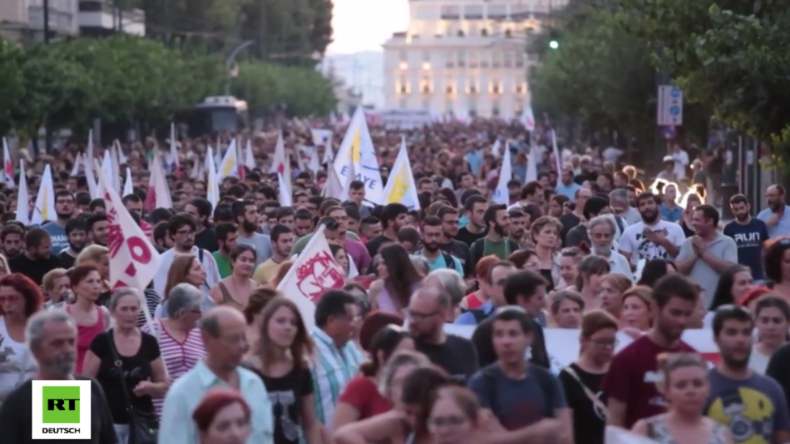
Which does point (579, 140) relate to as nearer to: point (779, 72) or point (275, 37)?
point (275, 37)

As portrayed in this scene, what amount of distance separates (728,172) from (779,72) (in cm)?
1801

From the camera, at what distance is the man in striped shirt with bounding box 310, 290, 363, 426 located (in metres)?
8.53

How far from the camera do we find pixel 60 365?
7180 mm

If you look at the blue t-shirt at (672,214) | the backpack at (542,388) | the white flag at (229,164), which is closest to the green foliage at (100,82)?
the white flag at (229,164)

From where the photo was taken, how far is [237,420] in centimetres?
646

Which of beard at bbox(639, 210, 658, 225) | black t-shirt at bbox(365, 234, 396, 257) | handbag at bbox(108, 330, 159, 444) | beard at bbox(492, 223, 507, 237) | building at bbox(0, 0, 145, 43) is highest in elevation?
building at bbox(0, 0, 145, 43)

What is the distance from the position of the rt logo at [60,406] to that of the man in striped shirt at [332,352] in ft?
5.17

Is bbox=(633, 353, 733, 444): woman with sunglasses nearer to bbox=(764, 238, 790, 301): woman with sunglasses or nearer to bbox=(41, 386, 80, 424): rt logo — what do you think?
bbox=(41, 386, 80, 424): rt logo

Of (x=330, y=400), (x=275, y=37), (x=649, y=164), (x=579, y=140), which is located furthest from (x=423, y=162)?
(x=275, y=37)

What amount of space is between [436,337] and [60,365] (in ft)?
5.74

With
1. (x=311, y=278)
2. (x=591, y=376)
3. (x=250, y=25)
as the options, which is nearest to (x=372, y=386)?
(x=591, y=376)

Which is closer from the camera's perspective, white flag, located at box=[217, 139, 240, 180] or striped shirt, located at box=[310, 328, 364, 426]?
striped shirt, located at box=[310, 328, 364, 426]

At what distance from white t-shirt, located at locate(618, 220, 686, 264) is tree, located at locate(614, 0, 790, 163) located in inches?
140

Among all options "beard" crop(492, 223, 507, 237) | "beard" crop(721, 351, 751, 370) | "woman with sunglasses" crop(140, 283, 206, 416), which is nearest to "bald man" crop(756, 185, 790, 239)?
"beard" crop(492, 223, 507, 237)
